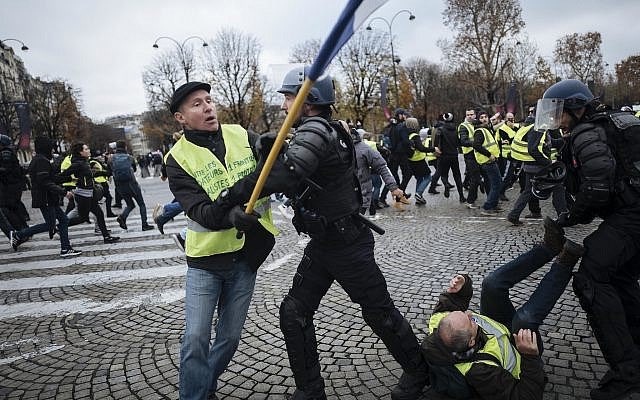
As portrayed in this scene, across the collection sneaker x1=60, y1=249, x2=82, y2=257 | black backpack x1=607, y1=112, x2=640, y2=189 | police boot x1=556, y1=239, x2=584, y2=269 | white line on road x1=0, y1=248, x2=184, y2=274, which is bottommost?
white line on road x1=0, y1=248, x2=184, y2=274

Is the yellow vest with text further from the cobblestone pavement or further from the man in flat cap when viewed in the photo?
the man in flat cap

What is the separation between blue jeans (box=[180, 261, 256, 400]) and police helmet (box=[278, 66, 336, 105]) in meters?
1.07

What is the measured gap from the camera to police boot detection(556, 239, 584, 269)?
279 centimetres

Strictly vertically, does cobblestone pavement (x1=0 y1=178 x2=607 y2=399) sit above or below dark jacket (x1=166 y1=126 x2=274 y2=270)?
below

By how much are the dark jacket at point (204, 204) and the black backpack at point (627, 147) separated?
7.19 ft

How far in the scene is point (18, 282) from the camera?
6.04 m

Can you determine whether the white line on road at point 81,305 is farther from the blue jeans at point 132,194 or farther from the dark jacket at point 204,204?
the blue jeans at point 132,194

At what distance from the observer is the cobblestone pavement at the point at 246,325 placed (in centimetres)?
310

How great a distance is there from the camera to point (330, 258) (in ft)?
8.39

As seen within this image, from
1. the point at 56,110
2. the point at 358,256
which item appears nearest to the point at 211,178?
the point at 358,256

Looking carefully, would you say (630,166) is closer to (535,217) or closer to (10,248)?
(535,217)

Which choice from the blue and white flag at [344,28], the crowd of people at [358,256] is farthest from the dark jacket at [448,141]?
the blue and white flag at [344,28]

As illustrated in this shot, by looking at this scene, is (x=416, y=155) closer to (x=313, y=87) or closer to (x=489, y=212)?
(x=489, y=212)

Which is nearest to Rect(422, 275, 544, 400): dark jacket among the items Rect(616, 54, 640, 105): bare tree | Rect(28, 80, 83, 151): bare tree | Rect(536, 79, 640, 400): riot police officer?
Rect(536, 79, 640, 400): riot police officer
